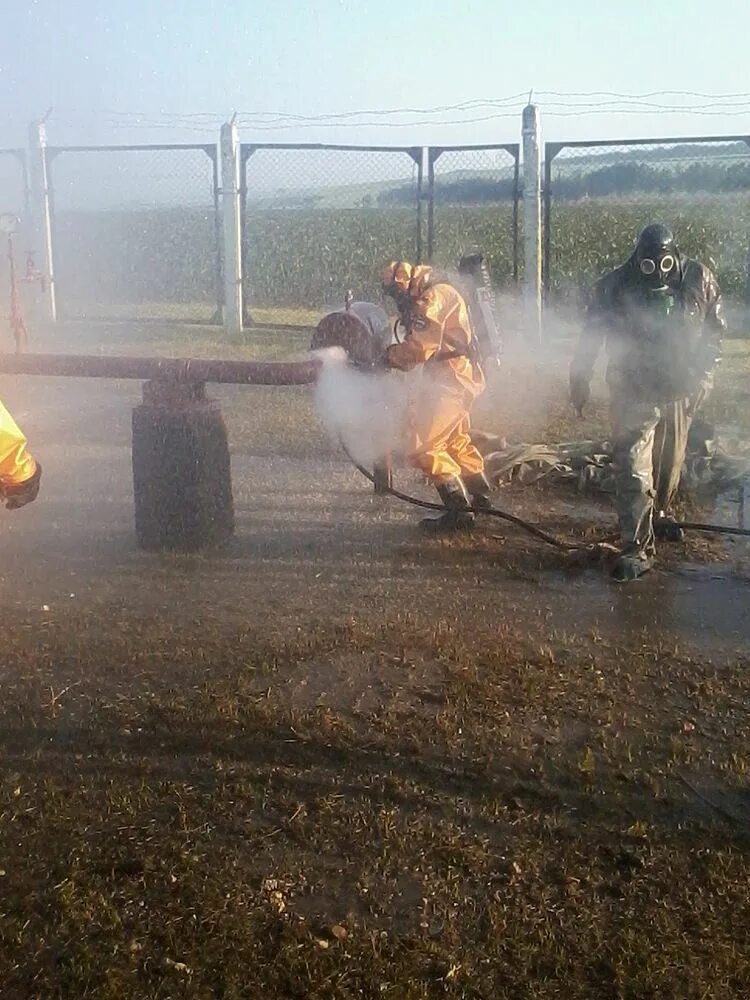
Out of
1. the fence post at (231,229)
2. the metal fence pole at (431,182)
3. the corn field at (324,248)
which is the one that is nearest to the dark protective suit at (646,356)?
the corn field at (324,248)

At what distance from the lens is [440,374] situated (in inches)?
235

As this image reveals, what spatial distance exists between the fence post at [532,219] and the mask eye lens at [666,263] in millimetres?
5971

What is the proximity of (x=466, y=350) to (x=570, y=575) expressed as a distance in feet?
4.46

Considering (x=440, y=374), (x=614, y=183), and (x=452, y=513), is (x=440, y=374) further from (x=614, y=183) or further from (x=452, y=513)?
(x=614, y=183)

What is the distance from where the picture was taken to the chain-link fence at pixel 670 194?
11.4 meters

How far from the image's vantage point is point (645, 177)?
13.0 metres

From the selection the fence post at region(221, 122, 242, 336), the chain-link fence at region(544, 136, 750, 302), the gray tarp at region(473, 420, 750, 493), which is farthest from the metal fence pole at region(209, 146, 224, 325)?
the gray tarp at region(473, 420, 750, 493)

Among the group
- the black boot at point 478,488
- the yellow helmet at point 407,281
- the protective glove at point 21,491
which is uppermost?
the yellow helmet at point 407,281

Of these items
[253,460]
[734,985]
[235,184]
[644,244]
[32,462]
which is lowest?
[734,985]

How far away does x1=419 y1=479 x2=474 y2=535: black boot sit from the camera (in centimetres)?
607

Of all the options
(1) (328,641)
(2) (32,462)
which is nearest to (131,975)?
(2) (32,462)

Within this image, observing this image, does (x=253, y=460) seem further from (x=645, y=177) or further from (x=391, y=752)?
(x=645, y=177)

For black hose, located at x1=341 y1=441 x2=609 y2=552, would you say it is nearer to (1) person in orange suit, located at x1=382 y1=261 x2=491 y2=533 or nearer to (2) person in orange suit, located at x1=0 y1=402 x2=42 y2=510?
(1) person in orange suit, located at x1=382 y1=261 x2=491 y2=533

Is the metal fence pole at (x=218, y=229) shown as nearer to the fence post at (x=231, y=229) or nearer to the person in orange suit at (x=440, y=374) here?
the fence post at (x=231, y=229)
